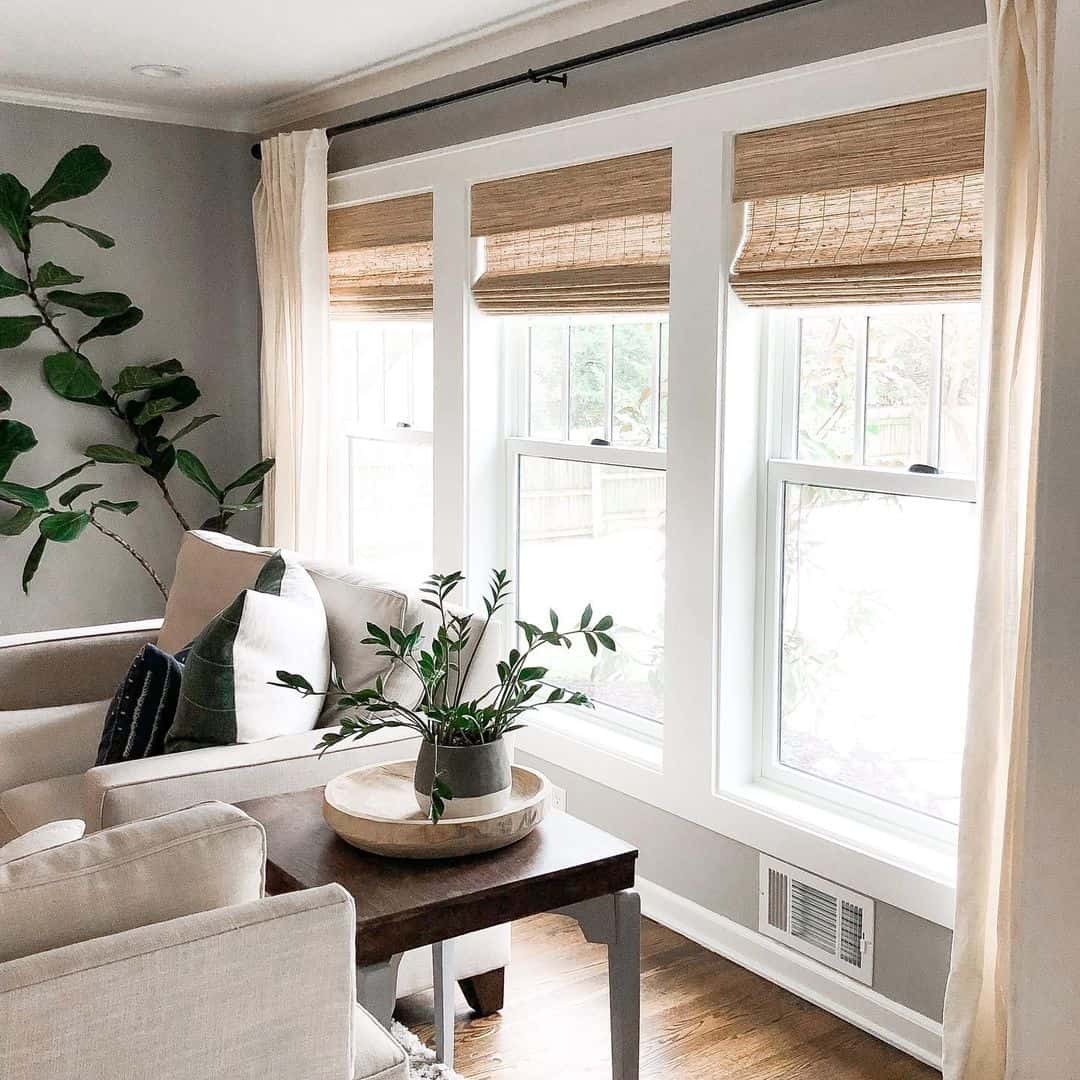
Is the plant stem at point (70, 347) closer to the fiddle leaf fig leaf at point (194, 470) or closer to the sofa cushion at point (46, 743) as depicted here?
the fiddle leaf fig leaf at point (194, 470)

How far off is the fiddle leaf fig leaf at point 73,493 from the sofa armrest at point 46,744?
1552 millimetres

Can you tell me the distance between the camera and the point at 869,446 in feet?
9.22

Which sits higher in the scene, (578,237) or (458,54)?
(458,54)

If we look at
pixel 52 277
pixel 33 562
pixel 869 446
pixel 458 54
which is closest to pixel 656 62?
pixel 458 54

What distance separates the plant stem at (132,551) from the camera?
458cm

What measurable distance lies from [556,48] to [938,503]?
172 cm

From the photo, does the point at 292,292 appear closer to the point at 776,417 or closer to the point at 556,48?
the point at 556,48

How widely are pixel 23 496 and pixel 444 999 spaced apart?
8.84 ft

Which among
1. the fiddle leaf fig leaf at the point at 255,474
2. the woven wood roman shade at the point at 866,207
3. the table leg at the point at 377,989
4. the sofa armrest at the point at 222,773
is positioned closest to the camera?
the table leg at the point at 377,989

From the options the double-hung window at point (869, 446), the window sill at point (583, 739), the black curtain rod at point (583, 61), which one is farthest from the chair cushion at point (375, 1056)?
the black curtain rod at point (583, 61)

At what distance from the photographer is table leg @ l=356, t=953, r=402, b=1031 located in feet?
5.78

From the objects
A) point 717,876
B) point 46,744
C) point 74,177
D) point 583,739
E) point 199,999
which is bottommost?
point 717,876

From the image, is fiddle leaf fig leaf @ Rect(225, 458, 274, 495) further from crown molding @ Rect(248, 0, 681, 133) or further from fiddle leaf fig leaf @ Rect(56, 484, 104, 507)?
crown molding @ Rect(248, 0, 681, 133)

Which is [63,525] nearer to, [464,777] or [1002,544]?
[464,777]
